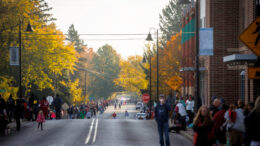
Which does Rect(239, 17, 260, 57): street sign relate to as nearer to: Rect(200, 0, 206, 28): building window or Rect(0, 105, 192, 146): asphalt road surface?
Rect(0, 105, 192, 146): asphalt road surface

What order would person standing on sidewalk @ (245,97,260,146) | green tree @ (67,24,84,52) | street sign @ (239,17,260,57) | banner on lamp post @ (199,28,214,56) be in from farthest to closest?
green tree @ (67,24,84,52)
banner on lamp post @ (199,28,214,56)
person standing on sidewalk @ (245,97,260,146)
street sign @ (239,17,260,57)

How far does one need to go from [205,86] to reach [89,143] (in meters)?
15.7

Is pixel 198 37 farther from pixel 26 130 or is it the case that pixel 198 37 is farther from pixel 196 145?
pixel 196 145

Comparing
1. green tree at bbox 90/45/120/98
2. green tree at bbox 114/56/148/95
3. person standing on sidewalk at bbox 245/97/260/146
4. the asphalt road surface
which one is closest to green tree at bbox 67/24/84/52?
green tree at bbox 90/45/120/98

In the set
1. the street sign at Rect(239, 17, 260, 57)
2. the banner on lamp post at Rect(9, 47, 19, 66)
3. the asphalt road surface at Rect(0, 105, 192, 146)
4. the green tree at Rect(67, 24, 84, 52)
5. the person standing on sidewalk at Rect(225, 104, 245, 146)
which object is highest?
the green tree at Rect(67, 24, 84, 52)

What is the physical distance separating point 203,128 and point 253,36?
9.47ft

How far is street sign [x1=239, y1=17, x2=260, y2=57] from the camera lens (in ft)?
27.2

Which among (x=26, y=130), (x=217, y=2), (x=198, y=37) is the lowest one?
(x=26, y=130)

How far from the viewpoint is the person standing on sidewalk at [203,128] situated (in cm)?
1046

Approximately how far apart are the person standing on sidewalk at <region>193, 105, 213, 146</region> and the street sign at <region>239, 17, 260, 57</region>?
2.48 m

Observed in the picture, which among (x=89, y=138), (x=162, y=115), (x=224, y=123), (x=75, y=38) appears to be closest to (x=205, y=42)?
(x=89, y=138)

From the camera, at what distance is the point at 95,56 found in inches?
5709

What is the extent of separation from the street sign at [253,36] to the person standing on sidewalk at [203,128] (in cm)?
248

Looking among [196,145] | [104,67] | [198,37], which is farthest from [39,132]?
[104,67]
